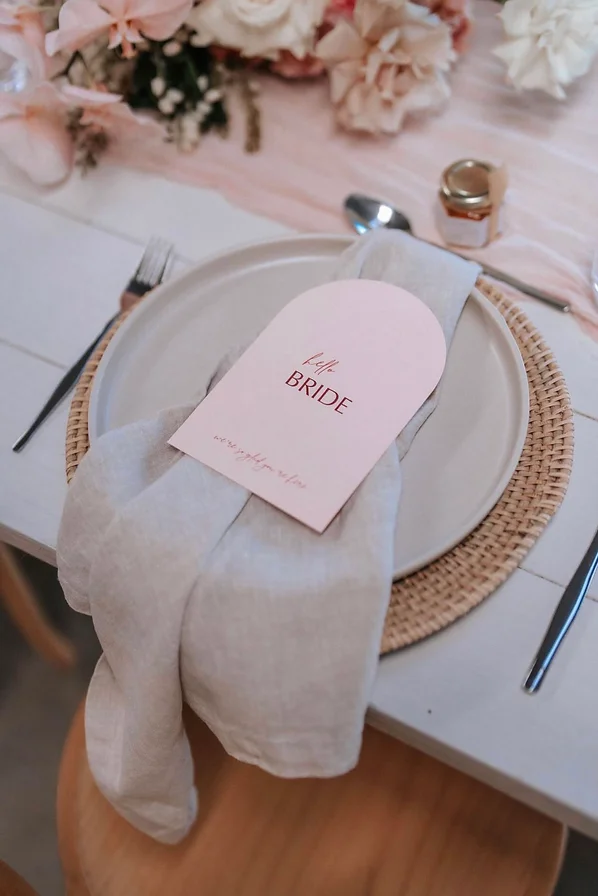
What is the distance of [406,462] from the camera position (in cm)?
56

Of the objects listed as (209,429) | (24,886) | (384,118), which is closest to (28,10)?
(384,118)

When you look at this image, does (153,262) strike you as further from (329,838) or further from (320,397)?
(329,838)

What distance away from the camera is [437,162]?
2.67 ft

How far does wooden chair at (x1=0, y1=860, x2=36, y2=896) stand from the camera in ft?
1.92

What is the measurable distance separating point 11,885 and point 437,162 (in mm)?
797

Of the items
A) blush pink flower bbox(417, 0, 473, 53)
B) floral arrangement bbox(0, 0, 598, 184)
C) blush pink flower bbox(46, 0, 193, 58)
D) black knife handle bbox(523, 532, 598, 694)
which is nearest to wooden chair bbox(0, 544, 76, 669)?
floral arrangement bbox(0, 0, 598, 184)

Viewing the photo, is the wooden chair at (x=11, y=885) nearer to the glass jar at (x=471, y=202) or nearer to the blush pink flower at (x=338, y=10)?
the glass jar at (x=471, y=202)

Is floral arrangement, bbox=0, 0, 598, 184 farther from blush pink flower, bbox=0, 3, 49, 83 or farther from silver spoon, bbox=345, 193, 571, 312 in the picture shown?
silver spoon, bbox=345, 193, 571, 312

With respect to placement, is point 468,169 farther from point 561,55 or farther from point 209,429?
point 209,429

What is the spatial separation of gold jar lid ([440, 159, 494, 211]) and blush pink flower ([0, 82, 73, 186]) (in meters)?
0.40

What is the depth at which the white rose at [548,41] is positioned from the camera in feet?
2.47

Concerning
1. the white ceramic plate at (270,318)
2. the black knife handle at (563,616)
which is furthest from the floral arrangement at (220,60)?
the black knife handle at (563,616)

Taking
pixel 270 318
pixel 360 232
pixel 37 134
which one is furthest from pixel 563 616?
pixel 37 134

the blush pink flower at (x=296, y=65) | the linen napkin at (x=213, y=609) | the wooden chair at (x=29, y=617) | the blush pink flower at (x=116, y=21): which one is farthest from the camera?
the wooden chair at (x=29, y=617)
